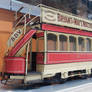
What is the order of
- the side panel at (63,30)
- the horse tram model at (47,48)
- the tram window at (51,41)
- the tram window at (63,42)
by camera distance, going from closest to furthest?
1. the horse tram model at (47,48)
2. the side panel at (63,30)
3. the tram window at (51,41)
4. the tram window at (63,42)

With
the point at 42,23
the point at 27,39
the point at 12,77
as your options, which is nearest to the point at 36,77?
the point at 12,77

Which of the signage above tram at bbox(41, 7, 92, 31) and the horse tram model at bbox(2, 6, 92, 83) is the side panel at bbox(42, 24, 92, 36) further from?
the signage above tram at bbox(41, 7, 92, 31)

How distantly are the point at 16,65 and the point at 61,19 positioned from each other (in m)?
3.25

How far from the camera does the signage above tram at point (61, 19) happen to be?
7824 millimetres

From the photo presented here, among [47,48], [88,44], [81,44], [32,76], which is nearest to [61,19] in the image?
[47,48]

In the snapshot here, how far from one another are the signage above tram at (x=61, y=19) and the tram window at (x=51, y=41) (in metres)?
0.65

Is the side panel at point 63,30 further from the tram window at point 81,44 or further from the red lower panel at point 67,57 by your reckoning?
the red lower panel at point 67,57

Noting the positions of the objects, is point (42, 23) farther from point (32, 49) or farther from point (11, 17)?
point (11, 17)

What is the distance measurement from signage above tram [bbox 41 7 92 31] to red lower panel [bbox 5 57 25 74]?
206 cm

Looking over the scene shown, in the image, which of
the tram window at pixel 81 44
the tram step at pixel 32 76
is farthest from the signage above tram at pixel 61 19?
the tram step at pixel 32 76

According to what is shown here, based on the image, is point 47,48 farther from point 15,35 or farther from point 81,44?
point 81,44

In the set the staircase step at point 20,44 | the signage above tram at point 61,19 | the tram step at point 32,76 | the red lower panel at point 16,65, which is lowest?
the tram step at point 32,76

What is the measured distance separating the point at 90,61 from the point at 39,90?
4375mm

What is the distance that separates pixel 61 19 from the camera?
8.57 m
